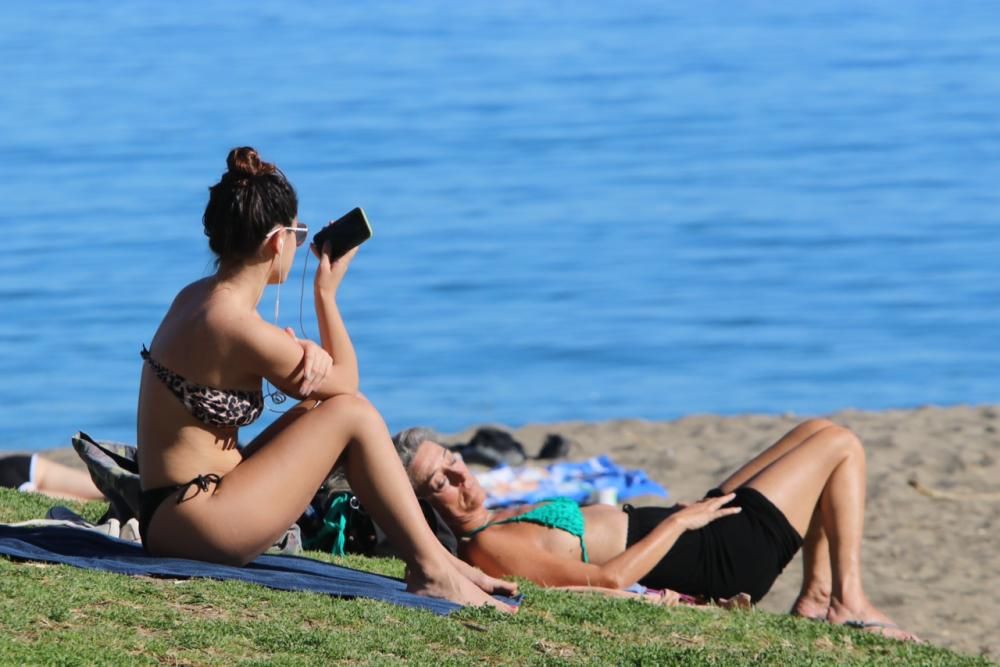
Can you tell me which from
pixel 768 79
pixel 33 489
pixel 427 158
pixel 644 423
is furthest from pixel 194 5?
pixel 33 489

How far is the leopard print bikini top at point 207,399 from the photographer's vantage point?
5.05m

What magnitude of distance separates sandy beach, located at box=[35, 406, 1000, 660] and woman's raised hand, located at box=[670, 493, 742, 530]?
1.64 meters

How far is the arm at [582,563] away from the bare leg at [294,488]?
3.58ft

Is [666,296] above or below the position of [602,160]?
below

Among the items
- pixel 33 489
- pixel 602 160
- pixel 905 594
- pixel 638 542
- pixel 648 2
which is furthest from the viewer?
pixel 648 2

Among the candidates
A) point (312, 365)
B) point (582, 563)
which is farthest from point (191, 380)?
point (582, 563)

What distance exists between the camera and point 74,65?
32.5m

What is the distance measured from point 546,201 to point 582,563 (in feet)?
54.0

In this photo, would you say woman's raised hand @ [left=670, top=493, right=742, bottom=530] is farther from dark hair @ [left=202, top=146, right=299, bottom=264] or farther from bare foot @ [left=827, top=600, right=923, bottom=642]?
dark hair @ [left=202, top=146, right=299, bottom=264]

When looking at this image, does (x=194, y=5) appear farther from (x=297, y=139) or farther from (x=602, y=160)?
(x=602, y=160)

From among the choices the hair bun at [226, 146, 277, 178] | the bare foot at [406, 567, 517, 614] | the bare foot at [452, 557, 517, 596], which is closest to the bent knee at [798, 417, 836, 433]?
the bare foot at [452, 557, 517, 596]

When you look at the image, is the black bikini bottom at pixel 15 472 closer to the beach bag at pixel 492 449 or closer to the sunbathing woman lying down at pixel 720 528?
the sunbathing woman lying down at pixel 720 528

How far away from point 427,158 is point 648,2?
63.5ft

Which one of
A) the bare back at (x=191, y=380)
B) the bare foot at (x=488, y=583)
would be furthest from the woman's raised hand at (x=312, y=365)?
the bare foot at (x=488, y=583)
